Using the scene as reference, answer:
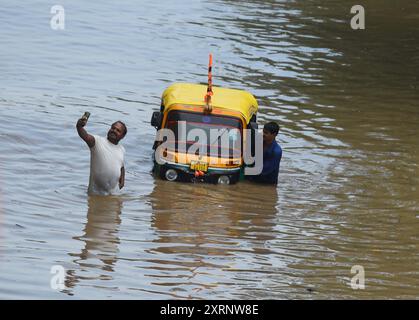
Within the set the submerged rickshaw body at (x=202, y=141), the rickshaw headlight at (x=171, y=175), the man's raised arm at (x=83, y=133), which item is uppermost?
the man's raised arm at (x=83, y=133)

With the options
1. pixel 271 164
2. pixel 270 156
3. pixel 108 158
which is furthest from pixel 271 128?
pixel 108 158

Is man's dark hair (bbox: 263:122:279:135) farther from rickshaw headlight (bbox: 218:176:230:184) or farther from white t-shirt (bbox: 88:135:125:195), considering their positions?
white t-shirt (bbox: 88:135:125:195)

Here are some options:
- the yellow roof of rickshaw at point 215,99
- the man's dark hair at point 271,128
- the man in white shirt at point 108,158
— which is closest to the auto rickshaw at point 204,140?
the yellow roof of rickshaw at point 215,99

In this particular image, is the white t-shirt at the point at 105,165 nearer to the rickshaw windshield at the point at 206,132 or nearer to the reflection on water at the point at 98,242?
the reflection on water at the point at 98,242

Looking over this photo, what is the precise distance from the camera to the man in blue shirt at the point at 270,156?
691 inches

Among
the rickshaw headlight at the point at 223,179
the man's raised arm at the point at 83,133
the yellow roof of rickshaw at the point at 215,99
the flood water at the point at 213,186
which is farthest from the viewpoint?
the yellow roof of rickshaw at the point at 215,99

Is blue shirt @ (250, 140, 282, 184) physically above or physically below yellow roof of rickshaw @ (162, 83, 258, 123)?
below

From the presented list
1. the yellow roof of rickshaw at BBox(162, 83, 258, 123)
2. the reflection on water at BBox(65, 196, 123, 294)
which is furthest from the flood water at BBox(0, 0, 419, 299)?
the yellow roof of rickshaw at BBox(162, 83, 258, 123)

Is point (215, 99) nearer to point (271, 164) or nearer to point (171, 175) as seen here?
point (271, 164)

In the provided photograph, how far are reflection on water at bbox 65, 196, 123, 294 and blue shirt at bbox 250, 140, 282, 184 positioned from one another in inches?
105

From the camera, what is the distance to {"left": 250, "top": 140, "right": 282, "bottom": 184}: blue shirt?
58.1 feet

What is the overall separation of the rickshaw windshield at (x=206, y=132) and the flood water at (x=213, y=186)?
2.15 feet

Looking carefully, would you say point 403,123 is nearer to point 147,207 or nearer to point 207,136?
point 207,136

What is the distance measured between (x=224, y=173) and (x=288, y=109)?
6.56 m
